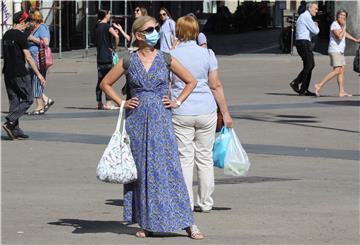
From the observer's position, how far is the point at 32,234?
862 centimetres

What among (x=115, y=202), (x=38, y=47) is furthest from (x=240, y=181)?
(x=38, y=47)

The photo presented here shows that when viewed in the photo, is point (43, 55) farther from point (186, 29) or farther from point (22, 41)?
point (186, 29)

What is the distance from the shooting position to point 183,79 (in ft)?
28.3

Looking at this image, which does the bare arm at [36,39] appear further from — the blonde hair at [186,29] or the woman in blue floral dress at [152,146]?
the woman in blue floral dress at [152,146]

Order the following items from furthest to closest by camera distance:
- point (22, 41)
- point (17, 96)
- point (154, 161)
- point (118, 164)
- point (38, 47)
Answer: point (38, 47)
point (17, 96)
point (22, 41)
point (154, 161)
point (118, 164)

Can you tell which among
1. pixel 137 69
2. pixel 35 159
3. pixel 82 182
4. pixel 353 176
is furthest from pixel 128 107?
pixel 35 159

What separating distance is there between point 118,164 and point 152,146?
1.01 feet

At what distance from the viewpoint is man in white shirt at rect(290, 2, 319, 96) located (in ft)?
70.8

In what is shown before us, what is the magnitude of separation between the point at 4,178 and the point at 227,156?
300 cm

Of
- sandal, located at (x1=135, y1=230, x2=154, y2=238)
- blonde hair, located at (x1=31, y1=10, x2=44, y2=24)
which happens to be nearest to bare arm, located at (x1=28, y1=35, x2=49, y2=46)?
blonde hair, located at (x1=31, y1=10, x2=44, y2=24)

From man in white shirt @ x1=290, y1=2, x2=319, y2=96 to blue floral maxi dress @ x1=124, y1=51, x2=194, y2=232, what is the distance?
13.3 metres

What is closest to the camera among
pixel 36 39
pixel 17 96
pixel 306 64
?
pixel 17 96

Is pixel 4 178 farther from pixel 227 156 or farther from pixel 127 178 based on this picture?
pixel 127 178

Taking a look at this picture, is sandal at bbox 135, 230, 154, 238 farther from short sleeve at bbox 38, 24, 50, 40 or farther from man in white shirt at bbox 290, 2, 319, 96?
man in white shirt at bbox 290, 2, 319, 96
